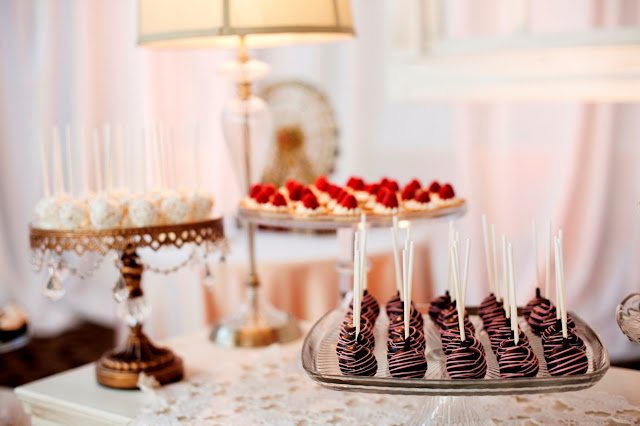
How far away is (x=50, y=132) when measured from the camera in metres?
3.85

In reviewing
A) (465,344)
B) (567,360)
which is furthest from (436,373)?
(567,360)

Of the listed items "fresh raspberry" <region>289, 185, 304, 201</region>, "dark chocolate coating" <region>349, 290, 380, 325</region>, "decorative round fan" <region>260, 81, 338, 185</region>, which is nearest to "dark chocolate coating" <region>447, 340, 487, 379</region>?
"dark chocolate coating" <region>349, 290, 380, 325</region>

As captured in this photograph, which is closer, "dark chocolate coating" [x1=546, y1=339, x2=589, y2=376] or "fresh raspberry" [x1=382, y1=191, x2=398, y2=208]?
"dark chocolate coating" [x1=546, y1=339, x2=589, y2=376]

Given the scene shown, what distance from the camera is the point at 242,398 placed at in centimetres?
132

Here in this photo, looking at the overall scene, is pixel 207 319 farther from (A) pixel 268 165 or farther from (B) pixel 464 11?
(B) pixel 464 11

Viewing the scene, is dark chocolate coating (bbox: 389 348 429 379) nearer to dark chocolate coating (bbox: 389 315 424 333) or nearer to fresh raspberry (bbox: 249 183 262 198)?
dark chocolate coating (bbox: 389 315 424 333)

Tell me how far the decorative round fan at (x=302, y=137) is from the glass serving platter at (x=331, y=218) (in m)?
1.90

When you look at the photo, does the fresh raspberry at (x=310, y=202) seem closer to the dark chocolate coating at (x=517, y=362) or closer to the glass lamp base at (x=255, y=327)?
the glass lamp base at (x=255, y=327)

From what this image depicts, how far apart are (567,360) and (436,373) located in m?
0.18

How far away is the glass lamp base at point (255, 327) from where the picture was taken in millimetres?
1645

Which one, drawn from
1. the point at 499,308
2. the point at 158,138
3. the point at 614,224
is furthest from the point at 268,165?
the point at 499,308

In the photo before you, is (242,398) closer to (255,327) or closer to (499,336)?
(255,327)

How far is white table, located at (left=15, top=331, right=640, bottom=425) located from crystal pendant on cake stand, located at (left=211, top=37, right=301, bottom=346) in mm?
135

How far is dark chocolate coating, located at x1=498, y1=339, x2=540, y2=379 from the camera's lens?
99cm
